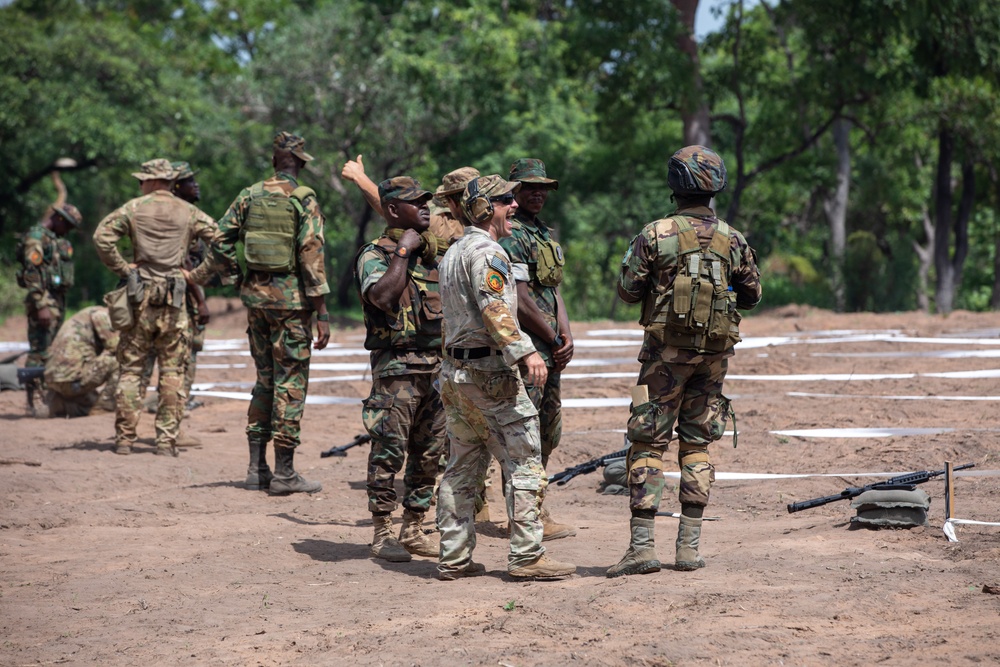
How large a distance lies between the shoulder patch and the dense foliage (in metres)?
18.0

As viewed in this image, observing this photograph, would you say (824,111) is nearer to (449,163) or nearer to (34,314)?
(449,163)

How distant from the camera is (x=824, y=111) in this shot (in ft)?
82.6

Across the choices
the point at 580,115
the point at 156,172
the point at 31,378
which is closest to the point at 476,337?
the point at 156,172

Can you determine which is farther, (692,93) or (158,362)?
(692,93)

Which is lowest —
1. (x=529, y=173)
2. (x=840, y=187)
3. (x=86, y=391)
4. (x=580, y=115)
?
(x=86, y=391)

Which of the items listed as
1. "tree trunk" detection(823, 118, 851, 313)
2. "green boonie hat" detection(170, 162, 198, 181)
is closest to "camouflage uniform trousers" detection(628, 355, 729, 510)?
"green boonie hat" detection(170, 162, 198, 181)

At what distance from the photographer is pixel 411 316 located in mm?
6457

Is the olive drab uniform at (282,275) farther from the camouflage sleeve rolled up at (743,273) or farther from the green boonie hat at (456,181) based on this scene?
the camouflage sleeve rolled up at (743,273)

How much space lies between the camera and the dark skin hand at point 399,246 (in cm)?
632

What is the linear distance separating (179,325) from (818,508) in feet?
17.4

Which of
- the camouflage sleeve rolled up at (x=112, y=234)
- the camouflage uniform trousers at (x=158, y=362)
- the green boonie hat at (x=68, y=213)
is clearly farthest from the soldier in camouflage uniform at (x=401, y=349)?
the green boonie hat at (x=68, y=213)

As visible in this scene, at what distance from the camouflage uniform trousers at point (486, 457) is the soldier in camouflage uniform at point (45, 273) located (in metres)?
8.75

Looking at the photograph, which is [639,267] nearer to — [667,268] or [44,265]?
[667,268]

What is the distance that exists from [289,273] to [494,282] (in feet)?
9.84
